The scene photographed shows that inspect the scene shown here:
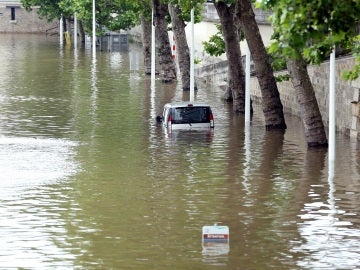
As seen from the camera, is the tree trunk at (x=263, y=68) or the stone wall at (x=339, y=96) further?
the tree trunk at (x=263, y=68)

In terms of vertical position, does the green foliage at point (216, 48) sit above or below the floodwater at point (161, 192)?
above

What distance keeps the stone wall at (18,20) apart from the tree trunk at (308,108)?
317 ft

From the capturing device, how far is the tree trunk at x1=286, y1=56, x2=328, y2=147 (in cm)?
3900

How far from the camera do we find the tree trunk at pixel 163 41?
6400 centimetres

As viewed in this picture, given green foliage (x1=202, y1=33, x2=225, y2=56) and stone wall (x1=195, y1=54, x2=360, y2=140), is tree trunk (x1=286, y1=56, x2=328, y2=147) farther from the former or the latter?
green foliage (x1=202, y1=33, x2=225, y2=56)

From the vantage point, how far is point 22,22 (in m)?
135

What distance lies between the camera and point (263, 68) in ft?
144

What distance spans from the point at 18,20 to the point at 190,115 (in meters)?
94.3

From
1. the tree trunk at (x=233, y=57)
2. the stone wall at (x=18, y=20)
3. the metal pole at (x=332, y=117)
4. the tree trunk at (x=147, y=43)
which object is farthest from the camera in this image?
the stone wall at (x=18, y=20)

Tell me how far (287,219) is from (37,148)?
14.6 meters

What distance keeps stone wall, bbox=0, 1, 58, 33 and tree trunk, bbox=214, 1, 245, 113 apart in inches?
3378

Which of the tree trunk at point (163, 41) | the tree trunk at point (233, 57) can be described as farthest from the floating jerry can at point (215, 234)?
the tree trunk at point (163, 41)

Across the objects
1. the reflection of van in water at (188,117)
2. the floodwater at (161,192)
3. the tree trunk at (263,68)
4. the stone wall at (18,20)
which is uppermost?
the stone wall at (18,20)

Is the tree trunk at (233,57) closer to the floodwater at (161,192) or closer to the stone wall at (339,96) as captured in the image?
the floodwater at (161,192)
